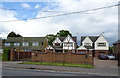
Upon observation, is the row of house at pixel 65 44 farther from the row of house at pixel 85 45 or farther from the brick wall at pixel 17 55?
the brick wall at pixel 17 55

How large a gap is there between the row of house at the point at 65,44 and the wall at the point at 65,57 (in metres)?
23.1

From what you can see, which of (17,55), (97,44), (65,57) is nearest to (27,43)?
(97,44)

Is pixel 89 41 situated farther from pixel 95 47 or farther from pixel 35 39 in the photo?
pixel 35 39

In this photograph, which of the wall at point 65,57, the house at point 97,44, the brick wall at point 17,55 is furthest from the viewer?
the house at point 97,44

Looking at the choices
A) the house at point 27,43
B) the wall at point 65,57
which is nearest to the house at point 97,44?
the house at point 27,43

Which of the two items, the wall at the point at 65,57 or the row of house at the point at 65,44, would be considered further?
the row of house at the point at 65,44

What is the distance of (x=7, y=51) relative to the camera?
3847 centimetres

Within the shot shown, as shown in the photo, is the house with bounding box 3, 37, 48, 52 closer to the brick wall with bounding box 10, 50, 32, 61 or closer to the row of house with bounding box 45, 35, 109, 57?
the row of house with bounding box 45, 35, 109, 57

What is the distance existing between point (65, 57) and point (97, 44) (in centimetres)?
3265

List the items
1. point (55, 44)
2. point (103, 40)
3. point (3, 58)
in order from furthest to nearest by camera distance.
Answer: point (55, 44), point (103, 40), point (3, 58)

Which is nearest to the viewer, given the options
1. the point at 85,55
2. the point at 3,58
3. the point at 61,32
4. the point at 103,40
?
the point at 85,55

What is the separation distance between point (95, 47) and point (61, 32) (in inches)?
1501

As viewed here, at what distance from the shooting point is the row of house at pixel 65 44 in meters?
62.0

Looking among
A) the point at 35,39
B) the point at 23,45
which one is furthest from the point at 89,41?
the point at 23,45
